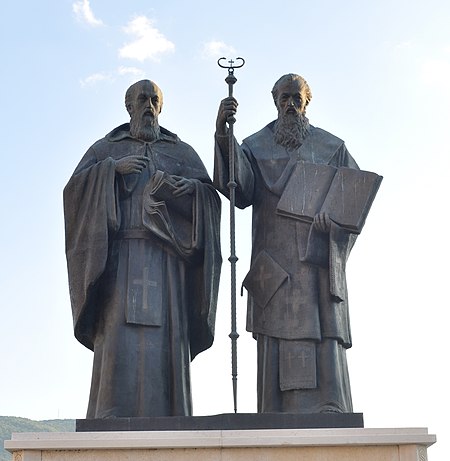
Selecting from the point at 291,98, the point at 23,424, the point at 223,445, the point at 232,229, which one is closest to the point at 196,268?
the point at 232,229

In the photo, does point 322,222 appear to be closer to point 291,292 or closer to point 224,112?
point 291,292

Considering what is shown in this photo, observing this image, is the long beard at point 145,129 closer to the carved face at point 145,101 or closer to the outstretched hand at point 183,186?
the carved face at point 145,101

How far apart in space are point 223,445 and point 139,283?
95.6 inches

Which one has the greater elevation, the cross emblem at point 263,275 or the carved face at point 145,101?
the carved face at point 145,101

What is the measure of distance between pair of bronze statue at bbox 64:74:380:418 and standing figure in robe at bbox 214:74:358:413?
0.04 ft

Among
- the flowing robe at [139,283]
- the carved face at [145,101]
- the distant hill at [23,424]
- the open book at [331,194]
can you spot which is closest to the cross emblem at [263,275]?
the flowing robe at [139,283]

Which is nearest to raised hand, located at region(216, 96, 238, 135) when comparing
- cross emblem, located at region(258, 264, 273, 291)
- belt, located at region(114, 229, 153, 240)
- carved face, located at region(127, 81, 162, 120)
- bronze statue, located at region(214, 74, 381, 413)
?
bronze statue, located at region(214, 74, 381, 413)

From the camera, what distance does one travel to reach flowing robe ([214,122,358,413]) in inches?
445

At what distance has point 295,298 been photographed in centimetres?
1162

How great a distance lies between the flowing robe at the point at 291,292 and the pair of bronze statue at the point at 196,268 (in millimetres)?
13

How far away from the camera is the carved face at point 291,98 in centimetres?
1243

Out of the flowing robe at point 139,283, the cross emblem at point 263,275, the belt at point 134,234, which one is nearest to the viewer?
the flowing robe at point 139,283

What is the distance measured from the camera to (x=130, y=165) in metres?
11.8

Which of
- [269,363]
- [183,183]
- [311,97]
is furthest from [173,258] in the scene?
[311,97]
